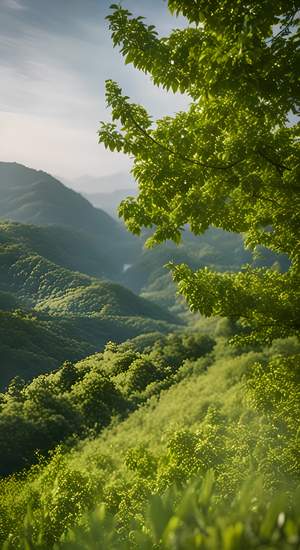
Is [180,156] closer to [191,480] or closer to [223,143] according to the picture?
[223,143]

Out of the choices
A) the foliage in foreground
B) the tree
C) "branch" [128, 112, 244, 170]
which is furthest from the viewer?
"branch" [128, 112, 244, 170]

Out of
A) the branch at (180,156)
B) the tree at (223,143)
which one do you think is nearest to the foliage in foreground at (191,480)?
the tree at (223,143)

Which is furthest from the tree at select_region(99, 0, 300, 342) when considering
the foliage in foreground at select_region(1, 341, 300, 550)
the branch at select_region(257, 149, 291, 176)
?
the foliage in foreground at select_region(1, 341, 300, 550)

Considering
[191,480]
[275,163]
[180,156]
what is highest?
[180,156]

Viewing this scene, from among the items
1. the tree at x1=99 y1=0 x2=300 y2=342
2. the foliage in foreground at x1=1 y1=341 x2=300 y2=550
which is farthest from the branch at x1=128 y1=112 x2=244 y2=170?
the foliage in foreground at x1=1 y1=341 x2=300 y2=550

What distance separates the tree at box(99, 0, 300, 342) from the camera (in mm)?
5266

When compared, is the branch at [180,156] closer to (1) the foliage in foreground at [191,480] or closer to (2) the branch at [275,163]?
(2) the branch at [275,163]

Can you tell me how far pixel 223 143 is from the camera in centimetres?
609

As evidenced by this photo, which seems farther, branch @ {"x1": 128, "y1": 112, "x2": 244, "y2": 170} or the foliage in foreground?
branch @ {"x1": 128, "y1": 112, "x2": 244, "y2": 170}

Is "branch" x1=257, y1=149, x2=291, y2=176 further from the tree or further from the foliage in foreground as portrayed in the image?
the foliage in foreground

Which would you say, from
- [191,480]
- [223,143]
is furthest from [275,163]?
[191,480]

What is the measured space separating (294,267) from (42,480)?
940 inches

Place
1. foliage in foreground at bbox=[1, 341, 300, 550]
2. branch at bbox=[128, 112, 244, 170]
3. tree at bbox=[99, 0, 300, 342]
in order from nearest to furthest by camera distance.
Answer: foliage in foreground at bbox=[1, 341, 300, 550] < tree at bbox=[99, 0, 300, 342] < branch at bbox=[128, 112, 244, 170]

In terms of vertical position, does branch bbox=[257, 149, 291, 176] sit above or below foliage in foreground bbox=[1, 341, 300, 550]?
above
